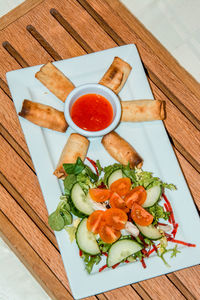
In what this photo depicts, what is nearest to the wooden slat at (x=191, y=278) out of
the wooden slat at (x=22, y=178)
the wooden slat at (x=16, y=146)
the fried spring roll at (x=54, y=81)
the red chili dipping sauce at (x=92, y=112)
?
the wooden slat at (x=22, y=178)

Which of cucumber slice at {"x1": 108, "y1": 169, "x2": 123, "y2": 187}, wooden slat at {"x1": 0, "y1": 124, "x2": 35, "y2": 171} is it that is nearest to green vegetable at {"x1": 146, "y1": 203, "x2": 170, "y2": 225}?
cucumber slice at {"x1": 108, "y1": 169, "x2": 123, "y2": 187}

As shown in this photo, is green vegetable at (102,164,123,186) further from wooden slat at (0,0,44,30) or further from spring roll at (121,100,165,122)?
wooden slat at (0,0,44,30)

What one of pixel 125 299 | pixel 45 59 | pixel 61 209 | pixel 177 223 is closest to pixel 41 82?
pixel 45 59

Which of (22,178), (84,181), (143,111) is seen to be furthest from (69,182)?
(143,111)

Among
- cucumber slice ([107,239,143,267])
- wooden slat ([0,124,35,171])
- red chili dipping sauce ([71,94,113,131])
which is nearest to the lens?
cucumber slice ([107,239,143,267])

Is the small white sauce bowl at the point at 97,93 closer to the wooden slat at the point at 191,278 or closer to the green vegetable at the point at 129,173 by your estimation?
the green vegetable at the point at 129,173

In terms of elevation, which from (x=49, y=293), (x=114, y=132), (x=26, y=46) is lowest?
(x=49, y=293)

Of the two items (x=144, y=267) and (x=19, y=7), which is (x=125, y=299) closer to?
(x=144, y=267)

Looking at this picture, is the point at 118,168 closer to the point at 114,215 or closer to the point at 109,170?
the point at 109,170
